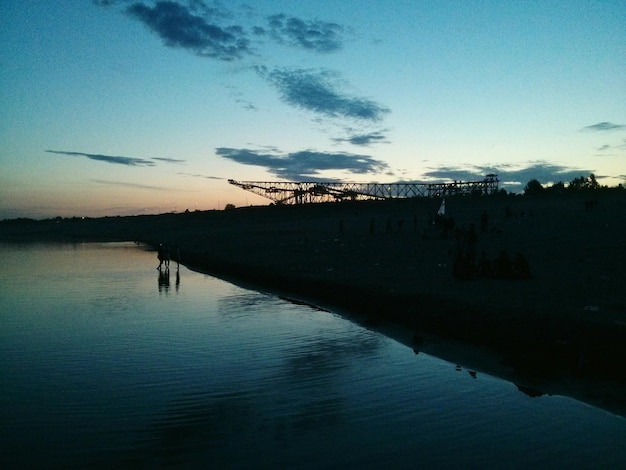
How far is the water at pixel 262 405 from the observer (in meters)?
9.43

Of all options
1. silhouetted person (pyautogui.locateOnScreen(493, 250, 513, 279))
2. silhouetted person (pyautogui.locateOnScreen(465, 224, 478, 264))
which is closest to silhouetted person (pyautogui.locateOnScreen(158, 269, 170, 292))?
silhouetted person (pyautogui.locateOnScreen(465, 224, 478, 264))

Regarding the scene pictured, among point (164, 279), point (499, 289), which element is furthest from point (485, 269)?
point (164, 279)

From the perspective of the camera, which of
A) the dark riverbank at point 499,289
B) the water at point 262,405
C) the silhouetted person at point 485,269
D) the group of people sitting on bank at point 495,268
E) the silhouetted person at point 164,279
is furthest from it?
the silhouetted person at point 164,279

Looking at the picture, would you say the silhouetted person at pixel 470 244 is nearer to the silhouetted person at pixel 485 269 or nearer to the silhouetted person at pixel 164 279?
the silhouetted person at pixel 485 269

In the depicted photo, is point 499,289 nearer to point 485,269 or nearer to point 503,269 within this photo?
point 503,269

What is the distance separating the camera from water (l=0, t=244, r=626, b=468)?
943 centimetres

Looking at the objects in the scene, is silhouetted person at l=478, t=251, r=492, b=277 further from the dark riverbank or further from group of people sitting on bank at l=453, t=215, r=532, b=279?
the dark riverbank

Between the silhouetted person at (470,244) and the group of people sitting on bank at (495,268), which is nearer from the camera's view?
the group of people sitting on bank at (495,268)

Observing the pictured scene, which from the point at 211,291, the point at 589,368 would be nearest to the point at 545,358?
the point at 589,368

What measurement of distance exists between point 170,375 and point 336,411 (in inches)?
196

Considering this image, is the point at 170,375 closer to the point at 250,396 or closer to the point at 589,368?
the point at 250,396

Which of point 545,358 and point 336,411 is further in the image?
point 545,358

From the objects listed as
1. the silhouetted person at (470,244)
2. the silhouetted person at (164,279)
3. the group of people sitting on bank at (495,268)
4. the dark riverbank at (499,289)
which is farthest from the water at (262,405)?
the silhouetted person at (164,279)

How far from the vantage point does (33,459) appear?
9.13 metres
